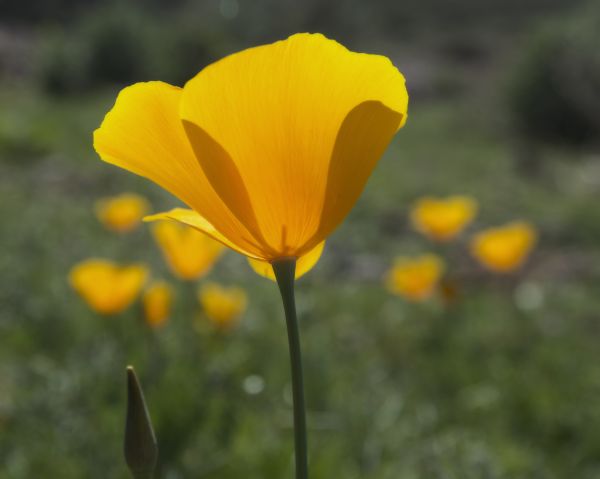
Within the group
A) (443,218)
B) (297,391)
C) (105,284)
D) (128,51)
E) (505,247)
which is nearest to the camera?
(297,391)

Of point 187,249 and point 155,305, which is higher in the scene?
point 187,249

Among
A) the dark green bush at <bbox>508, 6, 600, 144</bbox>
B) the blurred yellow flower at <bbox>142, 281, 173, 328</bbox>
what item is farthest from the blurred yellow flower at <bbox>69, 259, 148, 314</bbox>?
the dark green bush at <bbox>508, 6, 600, 144</bbox>

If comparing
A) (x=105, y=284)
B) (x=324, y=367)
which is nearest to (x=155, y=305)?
(x=105, y=284)

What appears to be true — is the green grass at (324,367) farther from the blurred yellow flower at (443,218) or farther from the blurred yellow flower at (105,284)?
the blurred yellow flower at (443,218)

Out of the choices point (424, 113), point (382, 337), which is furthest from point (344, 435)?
point (424, 113)

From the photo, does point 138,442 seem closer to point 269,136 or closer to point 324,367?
point 269,136

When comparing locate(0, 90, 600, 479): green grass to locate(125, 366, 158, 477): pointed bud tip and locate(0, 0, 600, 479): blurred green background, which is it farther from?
locate(125, 366, 158, 477): pointed bud tip

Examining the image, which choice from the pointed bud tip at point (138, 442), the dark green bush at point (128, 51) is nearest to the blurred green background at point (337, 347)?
the pointed bud tip at point (138, 442)
